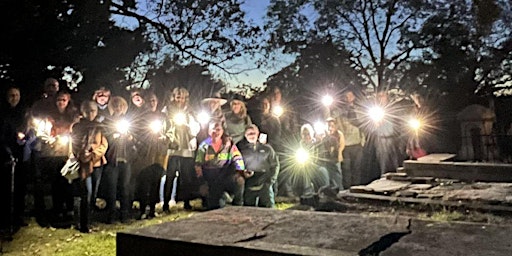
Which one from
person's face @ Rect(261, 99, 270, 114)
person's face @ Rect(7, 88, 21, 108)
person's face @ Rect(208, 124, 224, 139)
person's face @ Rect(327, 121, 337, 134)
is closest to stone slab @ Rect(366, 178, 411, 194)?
person's face @ Rect(327, 121, 337, 134)

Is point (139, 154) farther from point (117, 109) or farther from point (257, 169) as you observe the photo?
point (257, 169)

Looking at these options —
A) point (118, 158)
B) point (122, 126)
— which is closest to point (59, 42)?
point (122, 126)

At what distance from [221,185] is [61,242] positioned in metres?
2.40

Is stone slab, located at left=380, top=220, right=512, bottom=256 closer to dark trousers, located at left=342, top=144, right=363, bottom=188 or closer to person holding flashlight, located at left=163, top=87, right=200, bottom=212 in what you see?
person holding flashlight, located at left=163, top=87, right=200, bottom=212

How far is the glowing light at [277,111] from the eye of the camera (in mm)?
8789

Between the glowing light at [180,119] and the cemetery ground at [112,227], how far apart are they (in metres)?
1.50

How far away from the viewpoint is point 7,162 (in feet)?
20.1

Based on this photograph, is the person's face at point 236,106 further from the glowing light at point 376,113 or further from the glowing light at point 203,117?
the glowing light at point 376,113

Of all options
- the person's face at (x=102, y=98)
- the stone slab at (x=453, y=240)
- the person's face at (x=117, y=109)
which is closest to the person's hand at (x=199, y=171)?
the person's face at (x=117, y=109)

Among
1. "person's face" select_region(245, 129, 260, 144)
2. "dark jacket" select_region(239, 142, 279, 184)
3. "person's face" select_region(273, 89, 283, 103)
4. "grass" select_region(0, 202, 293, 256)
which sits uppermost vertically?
"person's face" select_region(273, 89, 283, 103)

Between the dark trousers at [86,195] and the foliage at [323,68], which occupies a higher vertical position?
the foliage at [323,68]

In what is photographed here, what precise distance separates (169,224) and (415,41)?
680 inches

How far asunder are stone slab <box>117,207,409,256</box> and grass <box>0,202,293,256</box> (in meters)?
1.61

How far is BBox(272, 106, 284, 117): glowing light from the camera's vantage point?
879cm
